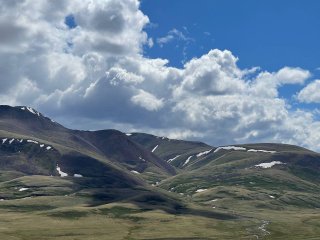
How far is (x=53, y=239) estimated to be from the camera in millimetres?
198375

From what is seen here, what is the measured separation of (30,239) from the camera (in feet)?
639

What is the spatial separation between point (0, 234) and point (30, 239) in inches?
529

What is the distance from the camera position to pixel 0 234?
19875 cm

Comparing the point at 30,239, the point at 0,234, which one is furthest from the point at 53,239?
the point at 0,234

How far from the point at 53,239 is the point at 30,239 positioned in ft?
29.2

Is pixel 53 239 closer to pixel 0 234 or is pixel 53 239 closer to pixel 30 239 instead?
pixel 30 239
